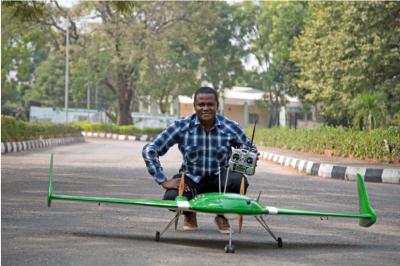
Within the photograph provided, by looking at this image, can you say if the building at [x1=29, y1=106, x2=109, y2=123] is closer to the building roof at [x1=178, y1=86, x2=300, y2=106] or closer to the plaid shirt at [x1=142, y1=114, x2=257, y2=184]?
the building roof at [x1=178, y1=86, x2=300, y2=106]

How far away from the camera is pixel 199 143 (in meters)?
9.27

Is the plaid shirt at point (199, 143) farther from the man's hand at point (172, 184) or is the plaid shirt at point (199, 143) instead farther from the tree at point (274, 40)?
the tree at point (274, 40)

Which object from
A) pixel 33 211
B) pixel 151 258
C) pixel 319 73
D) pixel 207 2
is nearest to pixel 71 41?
pixel 207 2

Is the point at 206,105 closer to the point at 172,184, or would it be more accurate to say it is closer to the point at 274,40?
the point at 172,184

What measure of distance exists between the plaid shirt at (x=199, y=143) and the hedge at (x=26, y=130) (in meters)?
25.9

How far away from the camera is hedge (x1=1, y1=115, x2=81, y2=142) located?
1430 inches

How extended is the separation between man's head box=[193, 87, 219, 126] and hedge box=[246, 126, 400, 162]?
16427 mm

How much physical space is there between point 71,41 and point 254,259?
205 ft

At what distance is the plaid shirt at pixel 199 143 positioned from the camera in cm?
927

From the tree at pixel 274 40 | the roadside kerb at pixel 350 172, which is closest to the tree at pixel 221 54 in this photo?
the tree at pixel 274 40

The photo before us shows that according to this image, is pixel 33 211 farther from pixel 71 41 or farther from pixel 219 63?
pixel 219 63

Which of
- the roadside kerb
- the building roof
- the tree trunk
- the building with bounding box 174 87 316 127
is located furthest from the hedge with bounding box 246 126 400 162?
the building roof

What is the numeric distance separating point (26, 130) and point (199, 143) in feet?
107

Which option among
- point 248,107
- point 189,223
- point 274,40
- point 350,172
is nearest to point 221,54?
point 274,40
